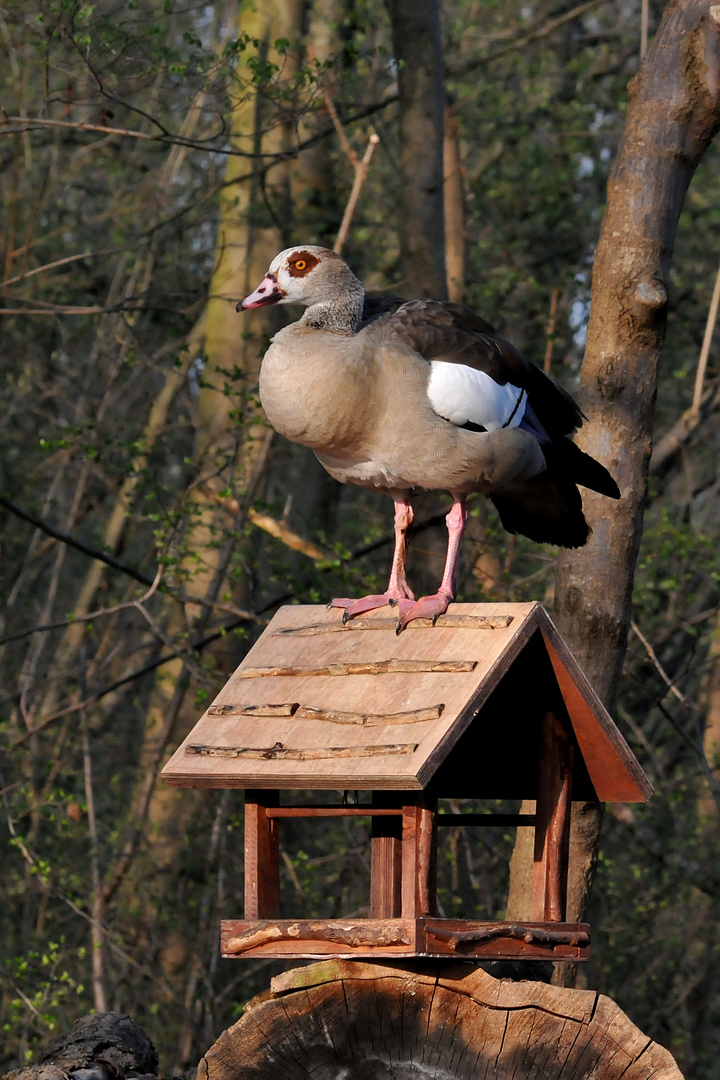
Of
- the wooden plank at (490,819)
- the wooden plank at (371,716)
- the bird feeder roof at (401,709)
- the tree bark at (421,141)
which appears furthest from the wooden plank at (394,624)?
the tree bark at (421,141)

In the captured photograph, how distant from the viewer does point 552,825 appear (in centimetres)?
364

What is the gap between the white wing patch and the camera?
154 inches

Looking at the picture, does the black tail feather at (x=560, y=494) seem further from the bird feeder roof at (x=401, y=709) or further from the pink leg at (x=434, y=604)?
the bird feeder roof at (x=401, y=709)

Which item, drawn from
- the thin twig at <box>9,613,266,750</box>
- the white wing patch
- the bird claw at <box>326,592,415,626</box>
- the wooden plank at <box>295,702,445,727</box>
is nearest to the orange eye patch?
the white wing patch

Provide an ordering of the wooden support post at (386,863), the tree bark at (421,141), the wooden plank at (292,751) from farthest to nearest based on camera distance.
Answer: the tree bark at (421,141), the wooden support post at (386,863), the wooden plank at (292,751)

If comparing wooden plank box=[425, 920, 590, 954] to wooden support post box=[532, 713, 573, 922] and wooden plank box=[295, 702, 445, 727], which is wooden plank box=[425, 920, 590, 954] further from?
wooden plank box=[295, 702, 445, 727]

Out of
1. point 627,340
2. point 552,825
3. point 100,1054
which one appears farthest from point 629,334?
point 100,1054

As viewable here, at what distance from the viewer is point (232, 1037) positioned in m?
3.16

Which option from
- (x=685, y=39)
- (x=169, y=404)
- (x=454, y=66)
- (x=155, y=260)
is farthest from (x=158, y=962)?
(x=454, y=66)

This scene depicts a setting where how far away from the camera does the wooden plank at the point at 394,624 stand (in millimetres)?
3438

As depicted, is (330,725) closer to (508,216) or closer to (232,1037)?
(232,1037)

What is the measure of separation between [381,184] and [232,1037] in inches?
338

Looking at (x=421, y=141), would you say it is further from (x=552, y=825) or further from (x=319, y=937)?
(x=319, y=937)

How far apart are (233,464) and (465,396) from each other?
304 centimetres
